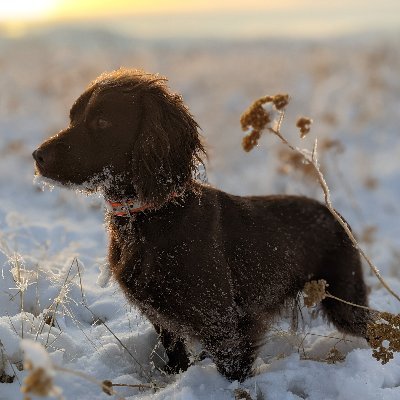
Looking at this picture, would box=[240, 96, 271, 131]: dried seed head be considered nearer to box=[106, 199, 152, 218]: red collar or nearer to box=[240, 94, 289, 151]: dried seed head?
box=[240, 94, 289, 151]: dried seed head

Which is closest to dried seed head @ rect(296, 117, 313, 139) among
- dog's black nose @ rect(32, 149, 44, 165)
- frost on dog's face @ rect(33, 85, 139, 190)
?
frost on dog's face @ rect(33, 85, 139, 190)

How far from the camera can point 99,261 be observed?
14.6ft

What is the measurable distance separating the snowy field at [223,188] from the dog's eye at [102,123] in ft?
1.54

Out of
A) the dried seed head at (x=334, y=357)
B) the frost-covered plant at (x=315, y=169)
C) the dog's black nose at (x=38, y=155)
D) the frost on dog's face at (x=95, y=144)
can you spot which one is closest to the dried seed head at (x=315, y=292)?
the frost-covered plant at (x=315, y=169)

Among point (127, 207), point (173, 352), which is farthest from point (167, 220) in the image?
point (173, 352)

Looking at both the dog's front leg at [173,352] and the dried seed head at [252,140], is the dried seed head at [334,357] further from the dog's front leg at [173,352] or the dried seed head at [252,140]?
the dried seed head at [252,140]

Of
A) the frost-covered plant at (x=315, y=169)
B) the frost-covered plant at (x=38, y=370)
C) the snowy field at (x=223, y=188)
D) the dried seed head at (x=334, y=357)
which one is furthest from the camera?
the dried seed head at (x=334, y=357)

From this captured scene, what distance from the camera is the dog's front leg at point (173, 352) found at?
3262 mm

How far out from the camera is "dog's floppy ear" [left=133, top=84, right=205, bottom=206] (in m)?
2.73

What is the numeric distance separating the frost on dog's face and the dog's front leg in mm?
1039

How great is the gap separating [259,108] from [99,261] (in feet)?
7.49

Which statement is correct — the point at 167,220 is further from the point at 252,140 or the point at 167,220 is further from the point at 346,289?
the point at 346,289

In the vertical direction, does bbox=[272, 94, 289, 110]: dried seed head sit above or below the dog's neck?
above

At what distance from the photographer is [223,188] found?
7.67m
